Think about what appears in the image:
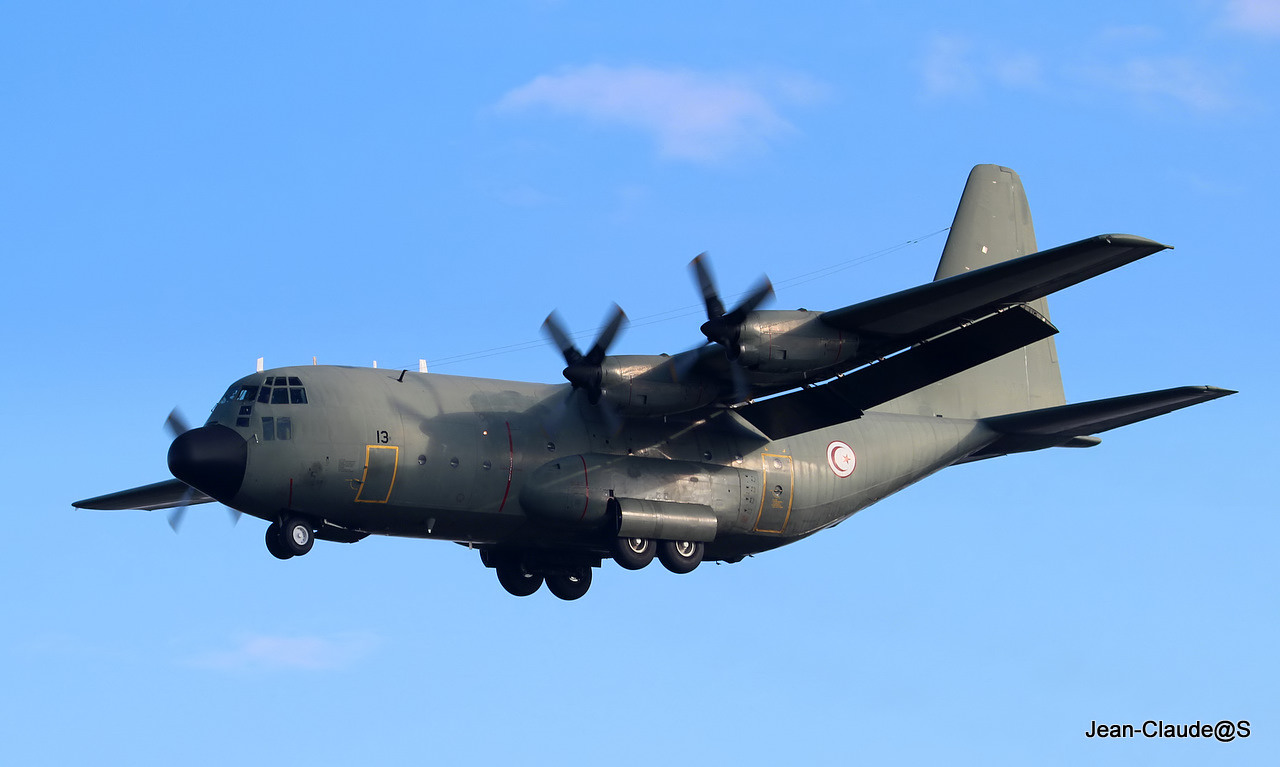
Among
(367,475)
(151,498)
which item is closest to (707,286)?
(367,475)

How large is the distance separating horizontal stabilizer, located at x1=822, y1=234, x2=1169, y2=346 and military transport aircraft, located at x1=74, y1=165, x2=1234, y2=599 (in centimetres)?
3

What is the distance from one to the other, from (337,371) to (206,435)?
221 cm

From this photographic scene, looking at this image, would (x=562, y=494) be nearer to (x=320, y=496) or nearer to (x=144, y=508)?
(x=320, y=496)

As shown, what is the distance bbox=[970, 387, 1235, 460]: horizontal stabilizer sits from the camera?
2412cm

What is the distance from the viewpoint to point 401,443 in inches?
879

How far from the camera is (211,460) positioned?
21406mm

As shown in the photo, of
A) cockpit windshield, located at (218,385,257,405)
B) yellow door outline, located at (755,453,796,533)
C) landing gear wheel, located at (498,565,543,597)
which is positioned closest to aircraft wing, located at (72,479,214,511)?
cockpit windshield, located at (218,385,257,405)

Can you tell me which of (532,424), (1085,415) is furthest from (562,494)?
(1085,415)

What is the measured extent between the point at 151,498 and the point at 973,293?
48.4ft

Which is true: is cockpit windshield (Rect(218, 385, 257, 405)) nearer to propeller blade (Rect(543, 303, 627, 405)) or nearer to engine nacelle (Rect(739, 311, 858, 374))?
propeller blade (Rect(543, 303, 627, 405))

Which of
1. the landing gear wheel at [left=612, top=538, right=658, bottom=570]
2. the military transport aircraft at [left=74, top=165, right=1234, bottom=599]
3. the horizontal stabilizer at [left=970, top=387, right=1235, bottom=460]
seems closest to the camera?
the military transport aircraft at [left=74, top=165, right=1234, bottom=599]

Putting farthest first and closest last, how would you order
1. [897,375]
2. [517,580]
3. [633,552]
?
1. [517,580]
2. [897,375]
3. [633,552]

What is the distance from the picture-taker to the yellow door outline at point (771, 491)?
24891 mm

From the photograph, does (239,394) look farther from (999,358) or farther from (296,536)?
(999,358)
